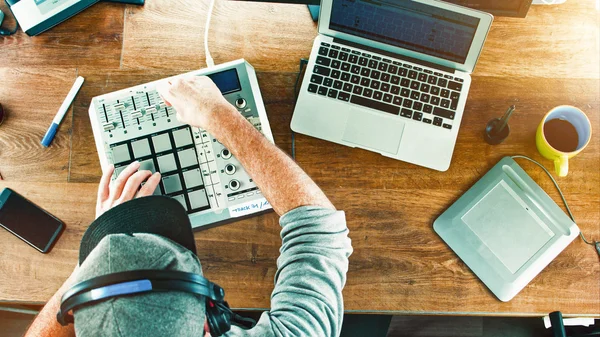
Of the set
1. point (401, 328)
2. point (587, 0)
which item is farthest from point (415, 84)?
point (401, 328)

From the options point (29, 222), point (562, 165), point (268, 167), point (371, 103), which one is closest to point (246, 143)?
point (268, 167)

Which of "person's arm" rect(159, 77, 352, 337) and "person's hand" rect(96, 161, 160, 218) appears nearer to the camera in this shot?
"person's arm" rect(159, 77, 352, 337)

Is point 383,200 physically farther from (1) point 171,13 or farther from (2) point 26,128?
(2) point 26,128

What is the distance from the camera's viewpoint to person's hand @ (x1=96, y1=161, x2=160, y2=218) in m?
0.93

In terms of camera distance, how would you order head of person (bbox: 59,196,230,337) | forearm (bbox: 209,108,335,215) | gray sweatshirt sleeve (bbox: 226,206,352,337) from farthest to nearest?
forearm (bbox: 209,108,335,215) < gray sweatshirt sleeve (bbox: 226,206,352,337) < head of person (bbox: 59,196,230,337)

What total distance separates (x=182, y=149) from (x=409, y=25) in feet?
1.84

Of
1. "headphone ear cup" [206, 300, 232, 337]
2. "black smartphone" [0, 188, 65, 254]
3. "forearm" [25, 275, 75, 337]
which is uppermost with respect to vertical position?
"headphone ear cup" [206, 300, 232, 337]

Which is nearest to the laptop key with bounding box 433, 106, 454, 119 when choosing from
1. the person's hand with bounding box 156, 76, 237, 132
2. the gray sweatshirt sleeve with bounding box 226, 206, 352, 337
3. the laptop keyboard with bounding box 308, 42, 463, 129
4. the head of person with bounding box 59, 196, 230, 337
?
the laptop keyboard with bounding box 308, 42, 463, 129

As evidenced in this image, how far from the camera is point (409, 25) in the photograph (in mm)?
979

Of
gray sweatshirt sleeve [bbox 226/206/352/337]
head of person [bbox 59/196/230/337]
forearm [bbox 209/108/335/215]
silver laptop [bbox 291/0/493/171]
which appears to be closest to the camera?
head of person [bbox 59/196/230/337]

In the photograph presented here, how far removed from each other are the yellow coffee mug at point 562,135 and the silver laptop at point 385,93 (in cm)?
19

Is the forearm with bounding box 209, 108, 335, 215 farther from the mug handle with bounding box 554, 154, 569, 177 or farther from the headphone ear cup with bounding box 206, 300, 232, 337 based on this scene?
the mug handle with bounding box 554, 154, 569, 177

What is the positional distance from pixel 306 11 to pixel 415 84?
32cm

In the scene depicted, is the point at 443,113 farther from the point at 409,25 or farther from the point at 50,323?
the point at 50,323
